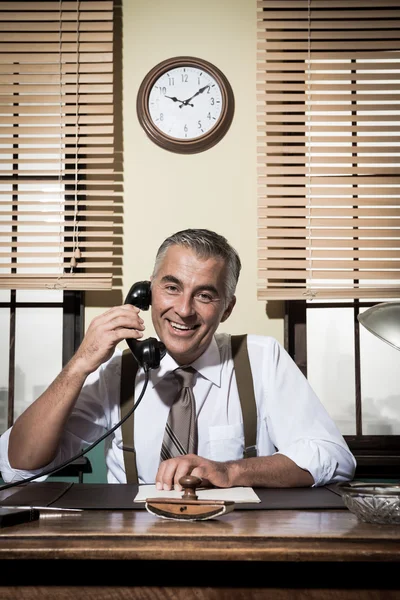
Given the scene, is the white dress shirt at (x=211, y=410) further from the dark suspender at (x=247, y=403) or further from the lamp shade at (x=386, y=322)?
the lamp shade at (x=386, y=322)

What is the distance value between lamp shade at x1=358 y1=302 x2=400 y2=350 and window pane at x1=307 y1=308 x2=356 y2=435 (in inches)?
58.9

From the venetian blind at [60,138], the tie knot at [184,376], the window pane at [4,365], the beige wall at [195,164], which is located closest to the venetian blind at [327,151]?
the beige wall at [195,164]

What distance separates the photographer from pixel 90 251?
2945 millimetres

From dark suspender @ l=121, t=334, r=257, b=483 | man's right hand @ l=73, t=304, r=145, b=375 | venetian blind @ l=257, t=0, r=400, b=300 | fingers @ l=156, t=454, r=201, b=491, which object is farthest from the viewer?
venetian blind @ l=257, t=0, r=400, b=300

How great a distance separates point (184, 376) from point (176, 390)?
0.05 metres

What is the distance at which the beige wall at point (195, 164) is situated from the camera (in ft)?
9.70

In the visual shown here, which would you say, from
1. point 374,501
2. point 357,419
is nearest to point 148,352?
point 374,501

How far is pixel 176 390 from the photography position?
1.87 meters

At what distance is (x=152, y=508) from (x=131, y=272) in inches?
76.4

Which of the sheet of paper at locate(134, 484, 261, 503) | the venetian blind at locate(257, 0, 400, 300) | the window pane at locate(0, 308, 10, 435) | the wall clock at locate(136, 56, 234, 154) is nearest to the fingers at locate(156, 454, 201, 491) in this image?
the sheet of paper at locate(134, 484, 261, 503)

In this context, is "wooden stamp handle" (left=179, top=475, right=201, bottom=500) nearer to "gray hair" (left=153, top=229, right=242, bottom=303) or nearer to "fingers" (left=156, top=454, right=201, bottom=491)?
"fingers" (left=156, top=454, right=201, bottom=491)

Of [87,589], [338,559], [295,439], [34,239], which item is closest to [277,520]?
[338,559]

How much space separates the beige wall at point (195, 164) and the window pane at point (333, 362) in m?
0.18

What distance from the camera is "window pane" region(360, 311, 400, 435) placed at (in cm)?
298
